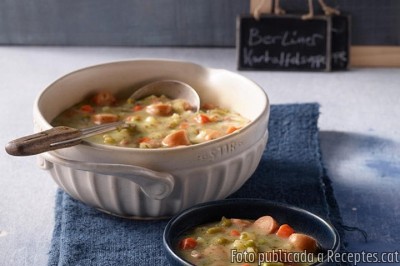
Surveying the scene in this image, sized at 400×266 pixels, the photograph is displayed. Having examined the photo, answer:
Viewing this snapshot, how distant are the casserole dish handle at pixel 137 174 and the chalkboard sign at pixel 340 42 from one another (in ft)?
3.02

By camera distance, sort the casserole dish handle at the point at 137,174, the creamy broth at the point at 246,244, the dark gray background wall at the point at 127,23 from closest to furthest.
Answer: the creamy broth at the point at 246,244 → the casserole dish handle at the point at 137,174 → the dark gray background wall at the point at 127,23

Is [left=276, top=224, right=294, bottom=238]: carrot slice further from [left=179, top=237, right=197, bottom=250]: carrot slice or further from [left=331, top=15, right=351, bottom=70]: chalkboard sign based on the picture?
[left=331, top=15, right=351, bottom=70]: chalkboard sign

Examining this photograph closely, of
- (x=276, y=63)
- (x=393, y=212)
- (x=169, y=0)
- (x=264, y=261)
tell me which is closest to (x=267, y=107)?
(x=393, y=212)

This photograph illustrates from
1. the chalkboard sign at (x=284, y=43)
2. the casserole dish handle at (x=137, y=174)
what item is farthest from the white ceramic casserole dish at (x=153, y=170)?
the chalkboard sign at (x=284, y=43)

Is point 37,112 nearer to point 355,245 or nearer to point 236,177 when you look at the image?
point 236,177

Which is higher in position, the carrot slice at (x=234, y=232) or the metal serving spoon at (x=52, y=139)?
the metal serving spoon at (x=52, y=139)

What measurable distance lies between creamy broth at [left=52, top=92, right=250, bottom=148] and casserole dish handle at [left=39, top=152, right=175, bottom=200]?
10 centimetres

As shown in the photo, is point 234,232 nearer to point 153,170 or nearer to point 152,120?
point 153,170

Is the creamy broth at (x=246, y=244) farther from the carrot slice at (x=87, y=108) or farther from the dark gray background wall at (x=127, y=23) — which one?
the dark gray background wall at (x=127, y=23)

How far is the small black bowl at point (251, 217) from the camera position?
1211 millimetres

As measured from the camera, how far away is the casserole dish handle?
4.16 feet

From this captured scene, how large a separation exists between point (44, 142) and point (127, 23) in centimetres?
101

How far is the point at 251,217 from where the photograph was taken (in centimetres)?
128

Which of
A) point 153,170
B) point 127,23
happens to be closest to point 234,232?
point 153,170
